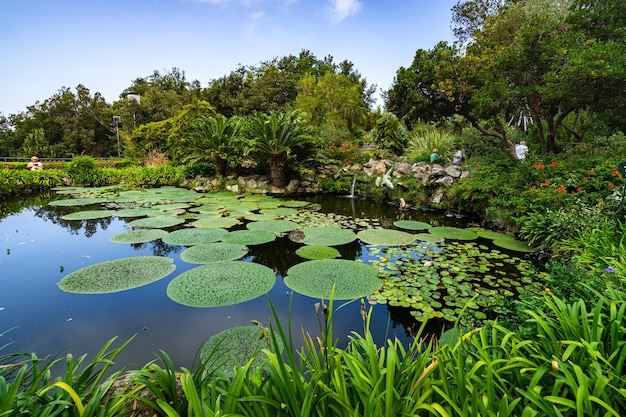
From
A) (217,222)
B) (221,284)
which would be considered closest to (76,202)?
(217,222)

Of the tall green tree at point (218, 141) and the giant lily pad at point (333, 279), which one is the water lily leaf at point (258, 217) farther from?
the tall green tree at point (218, 141)

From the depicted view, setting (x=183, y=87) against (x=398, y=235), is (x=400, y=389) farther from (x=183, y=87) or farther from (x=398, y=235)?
(x=183, y=87)

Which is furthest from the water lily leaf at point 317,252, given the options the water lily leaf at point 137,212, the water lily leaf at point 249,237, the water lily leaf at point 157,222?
the water lily leaf at point 137,212

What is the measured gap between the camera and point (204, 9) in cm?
1066

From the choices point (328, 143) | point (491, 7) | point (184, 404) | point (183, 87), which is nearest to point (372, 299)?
point (184, 404)

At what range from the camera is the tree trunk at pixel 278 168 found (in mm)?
9406

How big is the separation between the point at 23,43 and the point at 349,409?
46.1ft

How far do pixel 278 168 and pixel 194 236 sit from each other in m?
5.18

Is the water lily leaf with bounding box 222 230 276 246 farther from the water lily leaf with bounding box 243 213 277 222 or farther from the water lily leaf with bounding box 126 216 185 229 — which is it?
the water lily leaf with bounding box 126 216 185 229

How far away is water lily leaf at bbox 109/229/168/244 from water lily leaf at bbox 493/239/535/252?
212 inches

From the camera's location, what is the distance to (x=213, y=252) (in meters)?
4.10

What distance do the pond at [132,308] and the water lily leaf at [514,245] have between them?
0.19 metres

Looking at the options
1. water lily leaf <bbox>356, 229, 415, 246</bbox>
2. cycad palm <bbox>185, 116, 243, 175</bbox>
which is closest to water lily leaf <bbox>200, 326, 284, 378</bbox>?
water lily leaf <bbox>356, 229, 415, 246</bbox>

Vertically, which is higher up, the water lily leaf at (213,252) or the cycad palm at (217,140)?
the cycad palm at (217,140)
